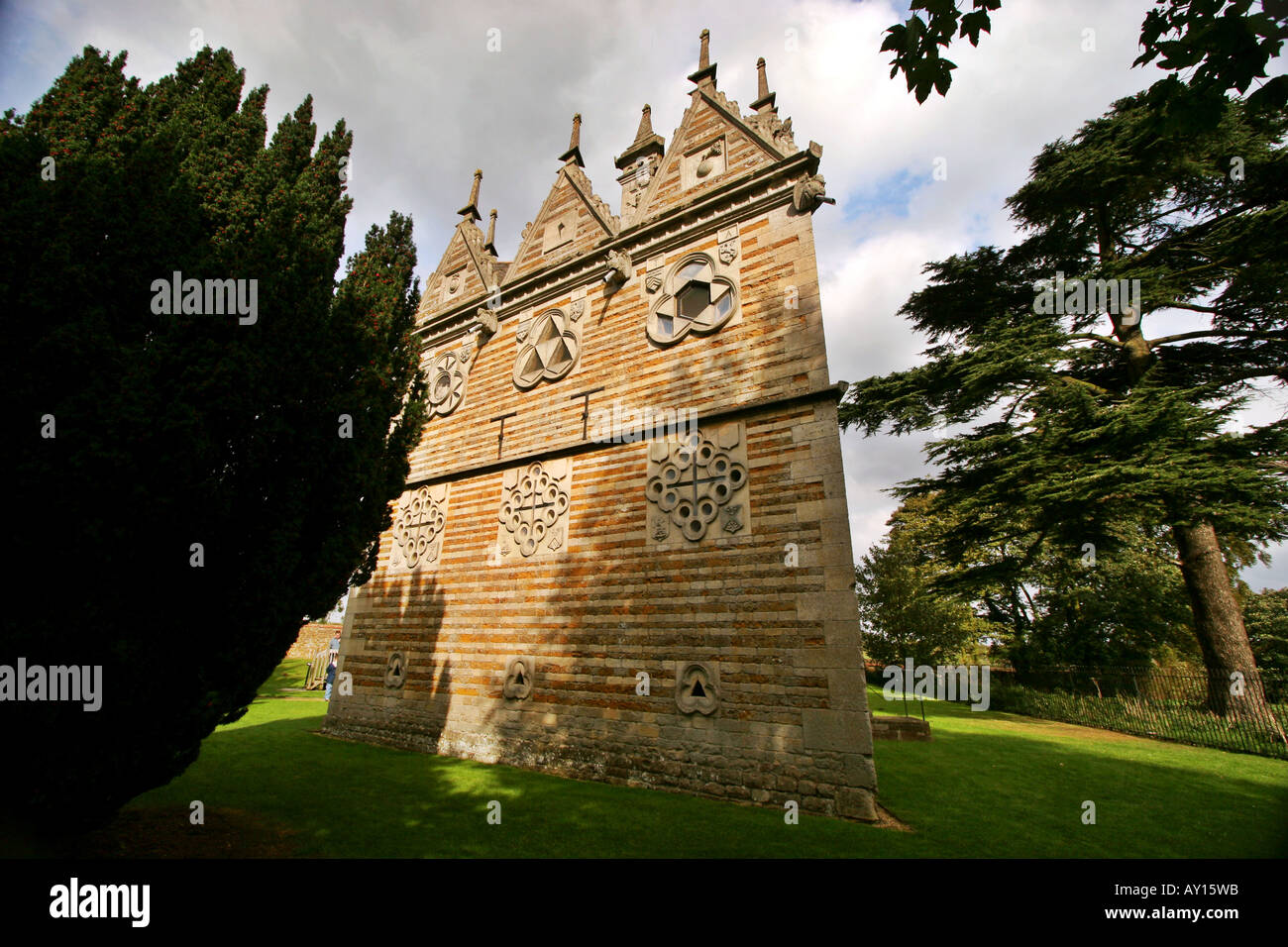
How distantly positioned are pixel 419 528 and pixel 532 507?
3537 millimetres

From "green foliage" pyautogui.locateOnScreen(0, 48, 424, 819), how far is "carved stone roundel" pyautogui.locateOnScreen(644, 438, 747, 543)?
13.8 feet

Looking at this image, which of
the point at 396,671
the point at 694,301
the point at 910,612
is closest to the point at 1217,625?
the point at 910,612

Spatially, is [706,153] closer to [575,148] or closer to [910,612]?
[575,148]

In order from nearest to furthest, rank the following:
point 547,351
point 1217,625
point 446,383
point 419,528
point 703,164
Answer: point 703,164, point 547,351, point 419,528, point 446,383, point 1217,625

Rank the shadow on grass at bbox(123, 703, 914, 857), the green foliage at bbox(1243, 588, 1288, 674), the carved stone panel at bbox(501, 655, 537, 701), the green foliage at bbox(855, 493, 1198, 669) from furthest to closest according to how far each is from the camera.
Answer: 1. the green foliage at bbox(1243, 588, 1288, 674)
2. the green foliage at bbox(855, 493, 1198, 669)
3. the carved stone panel at bbox(501, 655, 537, 701)
4. the shadow on grass at bbox(123, 703, 914, 857)

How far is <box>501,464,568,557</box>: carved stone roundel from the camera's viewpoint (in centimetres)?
969

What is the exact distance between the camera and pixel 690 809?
6191mm

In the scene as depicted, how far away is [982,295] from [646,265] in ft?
45.3

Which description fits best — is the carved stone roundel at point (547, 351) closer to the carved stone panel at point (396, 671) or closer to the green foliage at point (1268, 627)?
the carved stone panel at point (396, 671)

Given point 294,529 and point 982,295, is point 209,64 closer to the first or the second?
point 294,529

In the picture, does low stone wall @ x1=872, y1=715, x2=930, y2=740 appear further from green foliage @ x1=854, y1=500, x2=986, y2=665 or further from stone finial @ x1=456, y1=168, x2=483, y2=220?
stone finial @ x1=456, y1=168, x2=483, y2=220

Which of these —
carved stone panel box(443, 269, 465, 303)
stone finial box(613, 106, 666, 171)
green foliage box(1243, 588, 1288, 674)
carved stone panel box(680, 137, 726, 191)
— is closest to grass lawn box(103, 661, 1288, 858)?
carved stone panel box(680, 137, 726, 191)
